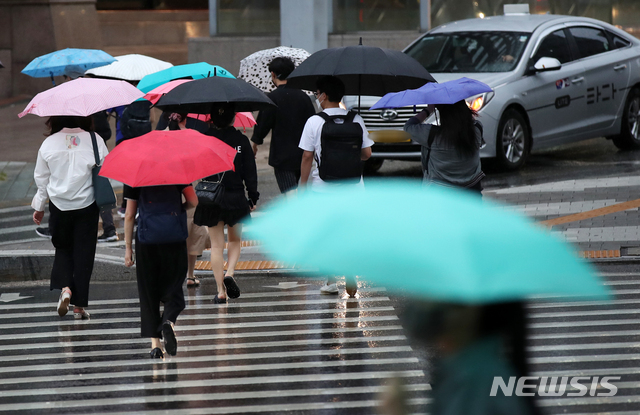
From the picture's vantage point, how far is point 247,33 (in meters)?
19.1

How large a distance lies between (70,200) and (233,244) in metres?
1.44

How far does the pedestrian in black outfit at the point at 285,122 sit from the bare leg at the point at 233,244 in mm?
1010

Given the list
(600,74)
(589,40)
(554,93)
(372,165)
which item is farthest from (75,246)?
(589,40)

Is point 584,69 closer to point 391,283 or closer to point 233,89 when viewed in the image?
point 233,89

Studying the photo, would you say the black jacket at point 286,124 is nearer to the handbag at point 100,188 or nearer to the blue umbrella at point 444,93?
the blue umbrella at point 444,93

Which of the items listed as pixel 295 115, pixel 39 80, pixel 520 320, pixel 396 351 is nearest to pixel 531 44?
pixel 295 115

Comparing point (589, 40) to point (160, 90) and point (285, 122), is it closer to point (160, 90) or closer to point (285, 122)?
point (285, 122)

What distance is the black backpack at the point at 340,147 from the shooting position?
23.4 ft

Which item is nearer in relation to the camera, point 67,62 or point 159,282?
point 159,282

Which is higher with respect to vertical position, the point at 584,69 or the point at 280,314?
the point at 584,69

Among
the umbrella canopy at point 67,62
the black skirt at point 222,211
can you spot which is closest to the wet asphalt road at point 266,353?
the black skirt at point 222,211

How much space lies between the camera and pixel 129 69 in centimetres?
1048

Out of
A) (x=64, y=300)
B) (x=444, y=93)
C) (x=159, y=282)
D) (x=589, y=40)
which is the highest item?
(x=444, y=93)

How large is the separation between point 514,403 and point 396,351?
12.3 ft
